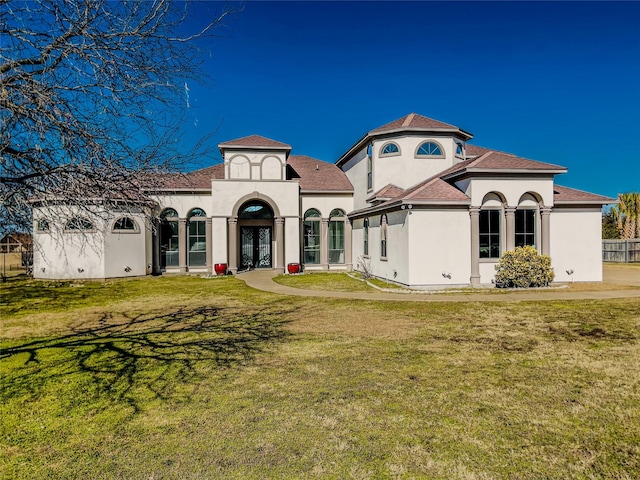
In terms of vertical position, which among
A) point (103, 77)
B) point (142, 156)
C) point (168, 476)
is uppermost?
point (103, 77)

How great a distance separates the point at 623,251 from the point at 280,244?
2719 centimetres

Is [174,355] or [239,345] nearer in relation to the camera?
[174,355]

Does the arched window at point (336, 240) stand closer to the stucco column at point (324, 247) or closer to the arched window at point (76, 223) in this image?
the stucco column at point (324, 247)

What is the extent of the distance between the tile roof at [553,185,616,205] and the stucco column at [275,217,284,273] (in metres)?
14.3

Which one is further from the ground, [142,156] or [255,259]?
[142,156]

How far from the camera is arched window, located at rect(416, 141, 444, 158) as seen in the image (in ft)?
68.4

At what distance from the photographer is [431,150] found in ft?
68.6

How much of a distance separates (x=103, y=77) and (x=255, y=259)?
2437 centimetres

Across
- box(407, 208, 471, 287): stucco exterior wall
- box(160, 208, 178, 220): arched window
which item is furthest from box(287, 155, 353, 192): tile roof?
box(407, 208, 471, 287): stucco exterior wall

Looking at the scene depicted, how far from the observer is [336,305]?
486 inches

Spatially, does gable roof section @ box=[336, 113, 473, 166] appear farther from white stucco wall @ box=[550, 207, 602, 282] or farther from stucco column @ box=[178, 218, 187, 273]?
stucco column @ box=[178, 218, 187, 273]

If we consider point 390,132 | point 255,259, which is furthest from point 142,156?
point 255,259

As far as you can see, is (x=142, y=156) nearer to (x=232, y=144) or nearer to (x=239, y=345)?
(x=239, y=345)

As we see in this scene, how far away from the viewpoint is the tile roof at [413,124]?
67.9 ft
